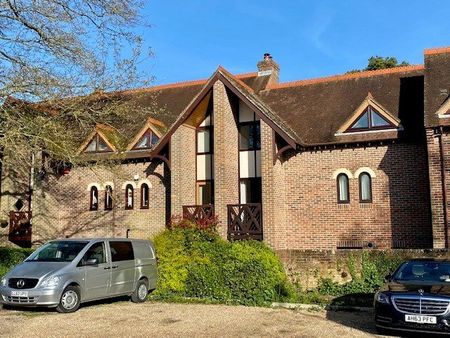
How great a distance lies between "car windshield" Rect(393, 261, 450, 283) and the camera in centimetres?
1065

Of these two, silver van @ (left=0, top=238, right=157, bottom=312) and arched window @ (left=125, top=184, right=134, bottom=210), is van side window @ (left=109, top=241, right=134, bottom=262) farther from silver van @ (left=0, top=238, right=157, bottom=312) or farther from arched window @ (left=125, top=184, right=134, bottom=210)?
arched window @ (left=125, top=184, right=134, bottom=210)

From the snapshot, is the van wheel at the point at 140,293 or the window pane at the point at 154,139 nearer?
the van wheel at the point at 140,293

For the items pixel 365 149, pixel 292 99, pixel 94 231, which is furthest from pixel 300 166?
pixel 94 231

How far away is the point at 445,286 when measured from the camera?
32.4ft

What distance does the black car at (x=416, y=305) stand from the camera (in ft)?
30.7

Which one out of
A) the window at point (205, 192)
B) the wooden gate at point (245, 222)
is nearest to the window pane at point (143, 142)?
the window at point (205, 192)

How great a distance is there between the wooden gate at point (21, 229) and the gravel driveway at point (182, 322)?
12033 mm

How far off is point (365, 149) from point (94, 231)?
40.1 feet

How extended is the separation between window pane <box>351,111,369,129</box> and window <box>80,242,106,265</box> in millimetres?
10841

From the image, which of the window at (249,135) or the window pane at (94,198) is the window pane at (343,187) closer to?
the window at (249,135)

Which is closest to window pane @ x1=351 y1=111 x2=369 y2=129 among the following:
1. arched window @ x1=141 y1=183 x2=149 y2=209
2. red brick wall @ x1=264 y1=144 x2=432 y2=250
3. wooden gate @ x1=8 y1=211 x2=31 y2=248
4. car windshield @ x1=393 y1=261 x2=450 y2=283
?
red brick wall @ x1=264 y1=144 x2=432 y2=250

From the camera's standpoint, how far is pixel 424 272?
436 inches

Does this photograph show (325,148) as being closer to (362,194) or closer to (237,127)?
(362,194)

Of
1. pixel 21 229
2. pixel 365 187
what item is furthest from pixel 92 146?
pixel 365 187
